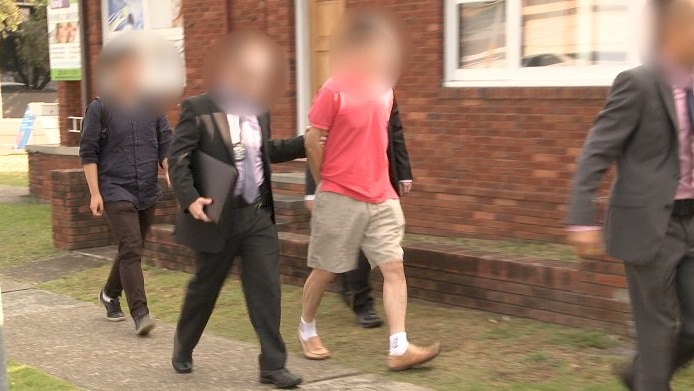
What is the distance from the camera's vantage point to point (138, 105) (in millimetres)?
6605

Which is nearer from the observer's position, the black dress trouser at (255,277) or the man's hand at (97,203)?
the black dress trouser at (255,277)

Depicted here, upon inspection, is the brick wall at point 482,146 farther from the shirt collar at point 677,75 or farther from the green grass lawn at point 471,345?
the shirt collar at point 677,75

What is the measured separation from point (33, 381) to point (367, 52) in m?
2.58

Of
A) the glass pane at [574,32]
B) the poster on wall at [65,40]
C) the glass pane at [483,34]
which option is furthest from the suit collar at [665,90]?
the poster on wall at [65,40]

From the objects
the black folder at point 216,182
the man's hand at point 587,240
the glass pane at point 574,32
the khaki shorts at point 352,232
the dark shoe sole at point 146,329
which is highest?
the glass pane at point 574,32

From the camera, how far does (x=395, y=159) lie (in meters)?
5.91

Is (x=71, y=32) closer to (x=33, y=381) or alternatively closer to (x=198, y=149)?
(x=33, y=381)

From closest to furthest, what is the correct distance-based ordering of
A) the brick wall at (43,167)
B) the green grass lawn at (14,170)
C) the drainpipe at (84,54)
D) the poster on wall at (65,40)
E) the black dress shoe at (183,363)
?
the black dress shoe at (183,363)
the drainpipe at (84,54)
the brick wall at (43,167)
the poster on wall at (65,40)
the green grass lawn at (14,170)

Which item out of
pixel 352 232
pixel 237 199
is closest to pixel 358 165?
pixel 352 232

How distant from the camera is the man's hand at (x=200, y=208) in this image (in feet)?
16.6

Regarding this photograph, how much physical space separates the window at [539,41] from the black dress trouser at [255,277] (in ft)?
10.6

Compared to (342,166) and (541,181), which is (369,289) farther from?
(541,181)

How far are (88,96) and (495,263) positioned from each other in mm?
7980

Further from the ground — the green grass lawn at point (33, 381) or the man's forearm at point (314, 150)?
the man's forearm at point (314, 150)
